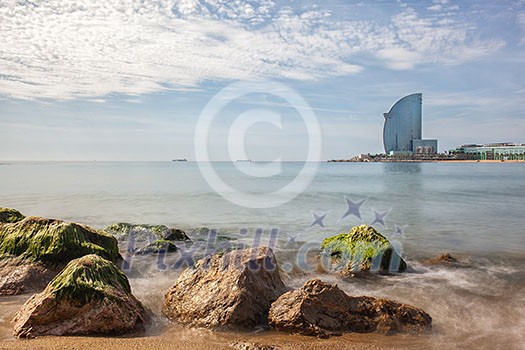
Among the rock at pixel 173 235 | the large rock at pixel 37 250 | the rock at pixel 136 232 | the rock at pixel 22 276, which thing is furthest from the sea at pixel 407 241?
the rock at pixel 136 232

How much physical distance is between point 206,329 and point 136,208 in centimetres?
1547

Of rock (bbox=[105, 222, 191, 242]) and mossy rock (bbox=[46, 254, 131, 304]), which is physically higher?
mossy rock (bbox=[46, 254, 131, 304])

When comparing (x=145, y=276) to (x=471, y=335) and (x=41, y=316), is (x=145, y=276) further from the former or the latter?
(x=471, y=335)

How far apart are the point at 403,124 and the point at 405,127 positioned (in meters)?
1.57

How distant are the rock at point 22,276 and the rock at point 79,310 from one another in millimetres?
1514

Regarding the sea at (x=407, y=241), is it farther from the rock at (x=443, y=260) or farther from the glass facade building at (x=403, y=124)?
the glass facade building at (x=403, y=124)

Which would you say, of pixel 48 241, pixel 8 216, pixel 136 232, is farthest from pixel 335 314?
pixel 8 216

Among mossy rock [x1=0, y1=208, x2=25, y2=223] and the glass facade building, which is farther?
the glass facade building

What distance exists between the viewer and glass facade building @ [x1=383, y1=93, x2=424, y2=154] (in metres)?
172

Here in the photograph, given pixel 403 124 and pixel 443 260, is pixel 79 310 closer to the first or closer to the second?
pixel 443 260

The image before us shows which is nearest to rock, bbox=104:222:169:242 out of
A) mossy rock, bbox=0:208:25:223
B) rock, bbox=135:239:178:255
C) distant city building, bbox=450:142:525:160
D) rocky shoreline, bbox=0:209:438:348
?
rock, bbox=135:239:178:255

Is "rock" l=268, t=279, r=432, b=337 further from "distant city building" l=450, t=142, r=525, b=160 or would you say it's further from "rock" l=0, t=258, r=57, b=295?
"distant city building" l=450, t=142, r=525, b=160

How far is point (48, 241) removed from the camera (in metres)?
6.53

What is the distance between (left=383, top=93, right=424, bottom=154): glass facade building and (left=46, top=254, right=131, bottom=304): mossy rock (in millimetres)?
178070
